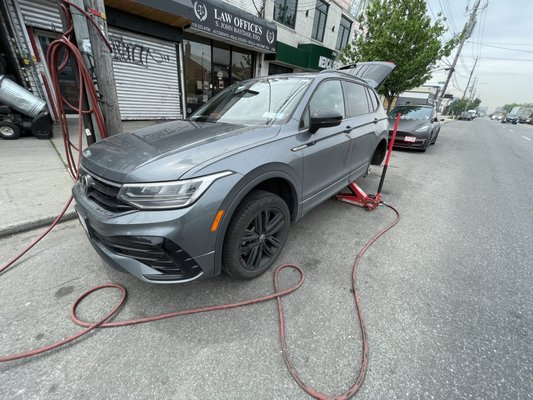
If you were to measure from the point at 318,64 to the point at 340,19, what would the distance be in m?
5.37

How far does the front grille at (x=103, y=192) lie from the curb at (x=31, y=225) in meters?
1.54

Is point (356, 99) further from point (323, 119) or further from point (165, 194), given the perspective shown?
point (165, 194)

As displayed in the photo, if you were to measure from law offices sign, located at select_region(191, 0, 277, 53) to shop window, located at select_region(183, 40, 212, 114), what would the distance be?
1.24 metres

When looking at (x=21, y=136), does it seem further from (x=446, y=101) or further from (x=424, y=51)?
Answer: (x=446, y=101)

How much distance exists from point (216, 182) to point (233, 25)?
8893 millimetres

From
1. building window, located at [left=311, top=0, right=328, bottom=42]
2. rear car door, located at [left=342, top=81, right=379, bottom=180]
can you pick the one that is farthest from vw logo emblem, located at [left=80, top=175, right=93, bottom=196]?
building window, located at [left=311, top=0, right=328, bottom=42]

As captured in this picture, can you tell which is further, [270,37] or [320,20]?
[320,20]

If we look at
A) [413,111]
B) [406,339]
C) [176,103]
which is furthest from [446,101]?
[406,339]

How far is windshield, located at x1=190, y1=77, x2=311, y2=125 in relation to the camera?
2.36 m

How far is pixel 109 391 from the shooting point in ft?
4.55

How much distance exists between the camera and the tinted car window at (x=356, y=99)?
10.8ft

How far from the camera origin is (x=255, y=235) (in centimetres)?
208

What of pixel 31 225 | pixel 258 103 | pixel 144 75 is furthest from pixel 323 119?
pixel 144 75

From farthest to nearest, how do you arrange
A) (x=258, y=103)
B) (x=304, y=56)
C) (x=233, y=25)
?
(x=304, y=56), (x=233, y=25), (x=258, y=103)
